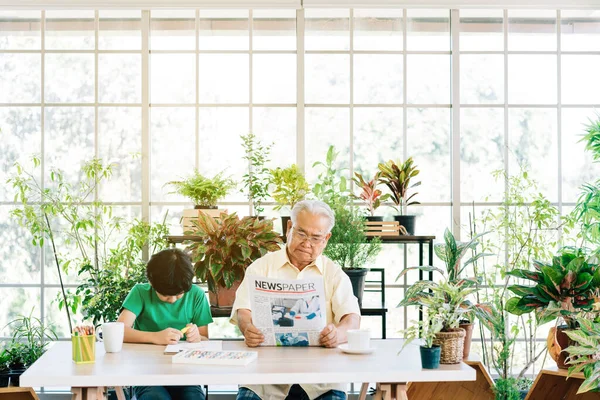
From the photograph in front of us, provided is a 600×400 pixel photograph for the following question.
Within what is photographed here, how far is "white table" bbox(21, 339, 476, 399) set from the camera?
2.62 metres

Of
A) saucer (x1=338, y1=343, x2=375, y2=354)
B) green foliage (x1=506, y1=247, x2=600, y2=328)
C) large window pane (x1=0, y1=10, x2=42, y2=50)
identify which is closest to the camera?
saucer (x1=338, y1=343, x2=375, y2=354)

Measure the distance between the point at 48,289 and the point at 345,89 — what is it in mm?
2497

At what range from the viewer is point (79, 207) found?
5008 mm

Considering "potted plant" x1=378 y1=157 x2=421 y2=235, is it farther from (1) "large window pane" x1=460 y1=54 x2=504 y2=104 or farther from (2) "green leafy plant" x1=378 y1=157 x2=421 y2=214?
(1) "large window pane" x1=460 y1=54 x2=504 y2=104

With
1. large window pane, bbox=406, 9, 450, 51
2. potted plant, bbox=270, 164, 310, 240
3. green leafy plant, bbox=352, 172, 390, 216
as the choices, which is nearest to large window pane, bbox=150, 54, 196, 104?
potted plant, bbox=270, 164, 310, 240

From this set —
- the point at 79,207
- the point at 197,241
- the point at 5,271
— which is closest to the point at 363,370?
the point at 197,241

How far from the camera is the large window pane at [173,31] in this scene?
5078 mm

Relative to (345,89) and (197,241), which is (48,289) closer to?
(197,241)

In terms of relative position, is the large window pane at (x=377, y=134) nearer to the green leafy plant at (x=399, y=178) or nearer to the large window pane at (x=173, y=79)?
the green leafy plant at (x=399, y=178)

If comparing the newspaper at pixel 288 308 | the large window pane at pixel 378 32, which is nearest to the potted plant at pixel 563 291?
the newspaper at pixel 288 308

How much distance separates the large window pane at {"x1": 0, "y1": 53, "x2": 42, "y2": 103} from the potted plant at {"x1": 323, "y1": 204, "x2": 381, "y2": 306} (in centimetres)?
229

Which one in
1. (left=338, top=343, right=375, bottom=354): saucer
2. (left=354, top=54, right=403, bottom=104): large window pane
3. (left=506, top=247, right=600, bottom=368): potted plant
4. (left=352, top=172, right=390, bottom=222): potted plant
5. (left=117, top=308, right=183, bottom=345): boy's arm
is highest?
(left=354, top=54, right=403, bottom=104): large window pane

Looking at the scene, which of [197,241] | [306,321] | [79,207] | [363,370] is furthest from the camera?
[79,207]

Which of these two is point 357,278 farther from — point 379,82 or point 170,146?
point 170,146
